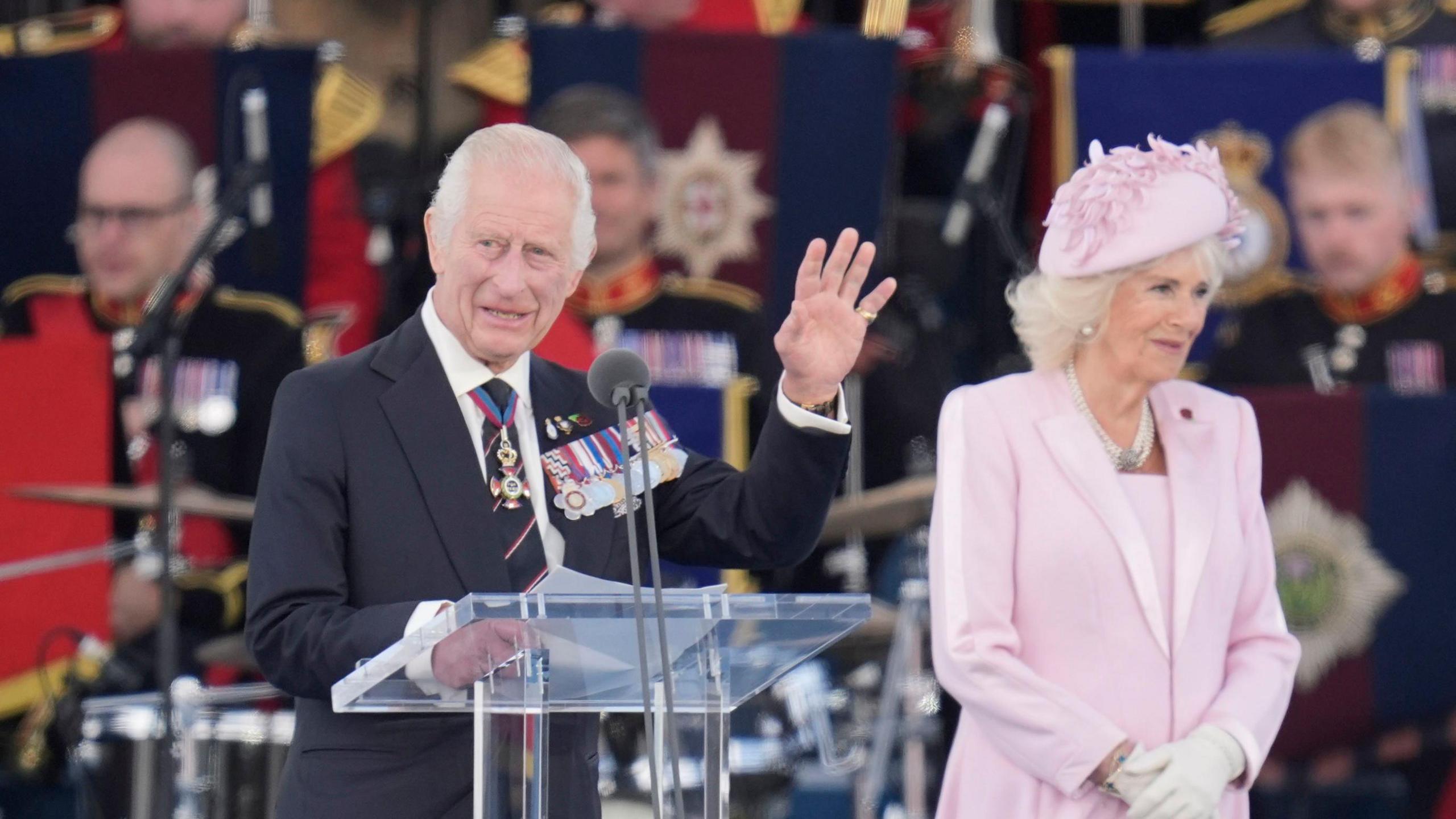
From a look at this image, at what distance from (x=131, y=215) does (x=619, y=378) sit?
3677mm

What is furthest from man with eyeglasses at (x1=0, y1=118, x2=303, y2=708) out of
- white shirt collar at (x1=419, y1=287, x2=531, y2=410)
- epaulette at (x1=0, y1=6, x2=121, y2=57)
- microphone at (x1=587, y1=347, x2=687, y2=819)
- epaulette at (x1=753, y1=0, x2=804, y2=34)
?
microphone at (x1=587, y1=347, x2=687, y2=819)

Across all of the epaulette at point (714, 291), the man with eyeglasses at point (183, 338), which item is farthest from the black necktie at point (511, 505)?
the epaulette at point (714, 291)

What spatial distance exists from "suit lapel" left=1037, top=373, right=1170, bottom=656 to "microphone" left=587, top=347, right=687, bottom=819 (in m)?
0.95

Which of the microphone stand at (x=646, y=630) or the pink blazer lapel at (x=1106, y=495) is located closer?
the microphone stand at (x=646, y=630)

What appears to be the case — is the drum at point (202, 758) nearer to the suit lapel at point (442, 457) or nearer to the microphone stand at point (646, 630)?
the suit lapel at point (442, 457)

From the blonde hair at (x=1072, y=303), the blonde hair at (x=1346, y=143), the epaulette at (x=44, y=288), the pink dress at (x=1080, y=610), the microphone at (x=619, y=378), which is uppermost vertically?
the blonde hair at (x=1346, y=143)

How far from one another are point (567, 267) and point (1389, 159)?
12.0 feet

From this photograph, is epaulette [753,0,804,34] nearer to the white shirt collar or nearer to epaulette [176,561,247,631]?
epaulette [176,561,247,631]

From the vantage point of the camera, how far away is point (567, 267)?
283cm

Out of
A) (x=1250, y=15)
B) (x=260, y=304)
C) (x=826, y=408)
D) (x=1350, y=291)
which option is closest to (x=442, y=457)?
(x=826, y=408)

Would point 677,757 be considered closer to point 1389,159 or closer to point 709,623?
point 709,623

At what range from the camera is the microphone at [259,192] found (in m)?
5.67

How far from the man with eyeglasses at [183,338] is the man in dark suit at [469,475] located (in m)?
2.65

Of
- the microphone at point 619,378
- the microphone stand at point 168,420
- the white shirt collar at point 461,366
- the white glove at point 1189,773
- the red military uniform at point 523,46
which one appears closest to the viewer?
the microphone at point 619,378
